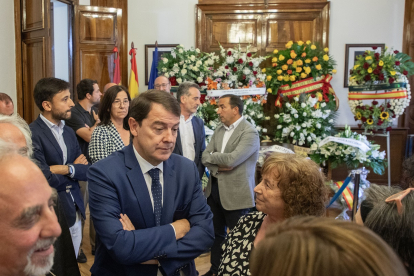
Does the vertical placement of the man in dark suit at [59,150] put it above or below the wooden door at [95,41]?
below

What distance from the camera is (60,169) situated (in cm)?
271

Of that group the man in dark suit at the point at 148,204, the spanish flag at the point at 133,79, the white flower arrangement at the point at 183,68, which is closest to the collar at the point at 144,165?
the man in dark suit at the point at 148,204

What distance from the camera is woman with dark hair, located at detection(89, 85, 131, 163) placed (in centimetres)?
280

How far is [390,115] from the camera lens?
5.58m

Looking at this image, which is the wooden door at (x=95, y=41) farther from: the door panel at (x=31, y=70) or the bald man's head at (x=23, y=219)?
the bald man's head at (x=23, y=219)

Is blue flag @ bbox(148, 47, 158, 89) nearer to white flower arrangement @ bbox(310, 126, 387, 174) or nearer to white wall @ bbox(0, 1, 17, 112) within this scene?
white wall @ bbox(0, 1, 17, 112)

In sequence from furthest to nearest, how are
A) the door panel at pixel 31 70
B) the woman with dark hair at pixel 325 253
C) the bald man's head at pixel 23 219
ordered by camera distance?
the door panel at pixel 31 70, the bald man's head at pixel 23 219, the woman with dark hair at pixel 325 253

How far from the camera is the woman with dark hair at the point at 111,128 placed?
2.80 meters

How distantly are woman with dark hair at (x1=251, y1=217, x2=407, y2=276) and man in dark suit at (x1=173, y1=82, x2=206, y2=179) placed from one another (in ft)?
9.68

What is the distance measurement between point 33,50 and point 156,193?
4.15 m

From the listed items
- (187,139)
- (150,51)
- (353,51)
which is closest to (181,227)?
(187,139)

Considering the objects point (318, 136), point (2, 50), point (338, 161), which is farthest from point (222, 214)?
point (2, 50)

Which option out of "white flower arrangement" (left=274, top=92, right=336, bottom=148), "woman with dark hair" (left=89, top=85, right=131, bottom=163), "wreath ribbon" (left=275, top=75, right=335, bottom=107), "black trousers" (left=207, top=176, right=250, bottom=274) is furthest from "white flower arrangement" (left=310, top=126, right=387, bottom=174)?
"woman with dark hair" (left=89, top=85, right=131, bottom=163)

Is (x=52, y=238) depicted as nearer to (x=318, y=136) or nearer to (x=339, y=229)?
(x=339, y=229)
